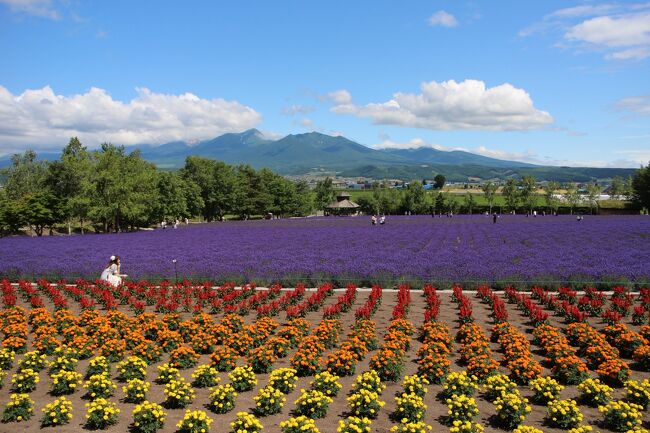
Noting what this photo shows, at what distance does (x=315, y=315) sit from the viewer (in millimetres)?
16391

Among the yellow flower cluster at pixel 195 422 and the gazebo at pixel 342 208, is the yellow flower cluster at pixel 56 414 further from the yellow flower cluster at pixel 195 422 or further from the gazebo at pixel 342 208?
the gazebo at pixel 342 208

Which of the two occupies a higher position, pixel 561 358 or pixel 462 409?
pixel 561 358

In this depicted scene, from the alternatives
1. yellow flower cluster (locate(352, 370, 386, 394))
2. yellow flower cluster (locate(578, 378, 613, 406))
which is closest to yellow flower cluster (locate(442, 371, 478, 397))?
yellow flower cluster (locate(352, 370, 386, 394))

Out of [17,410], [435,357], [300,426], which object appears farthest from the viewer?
[435,357]

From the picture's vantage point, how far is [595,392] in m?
9.16

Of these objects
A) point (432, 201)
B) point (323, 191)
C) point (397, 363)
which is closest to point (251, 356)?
point (397, 363)

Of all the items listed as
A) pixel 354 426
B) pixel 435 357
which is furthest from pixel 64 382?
pixel 435 357

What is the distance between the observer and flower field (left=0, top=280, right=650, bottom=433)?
845cm

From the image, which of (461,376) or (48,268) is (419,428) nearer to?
(461,376)

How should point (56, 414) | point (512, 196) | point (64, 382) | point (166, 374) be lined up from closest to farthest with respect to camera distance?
point (56, 414) < point (64, 382) < point (166, 374) < point (512, 196)

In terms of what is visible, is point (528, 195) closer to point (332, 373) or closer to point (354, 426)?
point (332, 373)

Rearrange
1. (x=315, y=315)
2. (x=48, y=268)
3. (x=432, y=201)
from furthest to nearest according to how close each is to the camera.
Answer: (x=432, y=201) → (x=48, y=268) → (x=315, y=315)

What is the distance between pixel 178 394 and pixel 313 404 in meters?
2.67

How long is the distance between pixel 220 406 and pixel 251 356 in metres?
2.41
